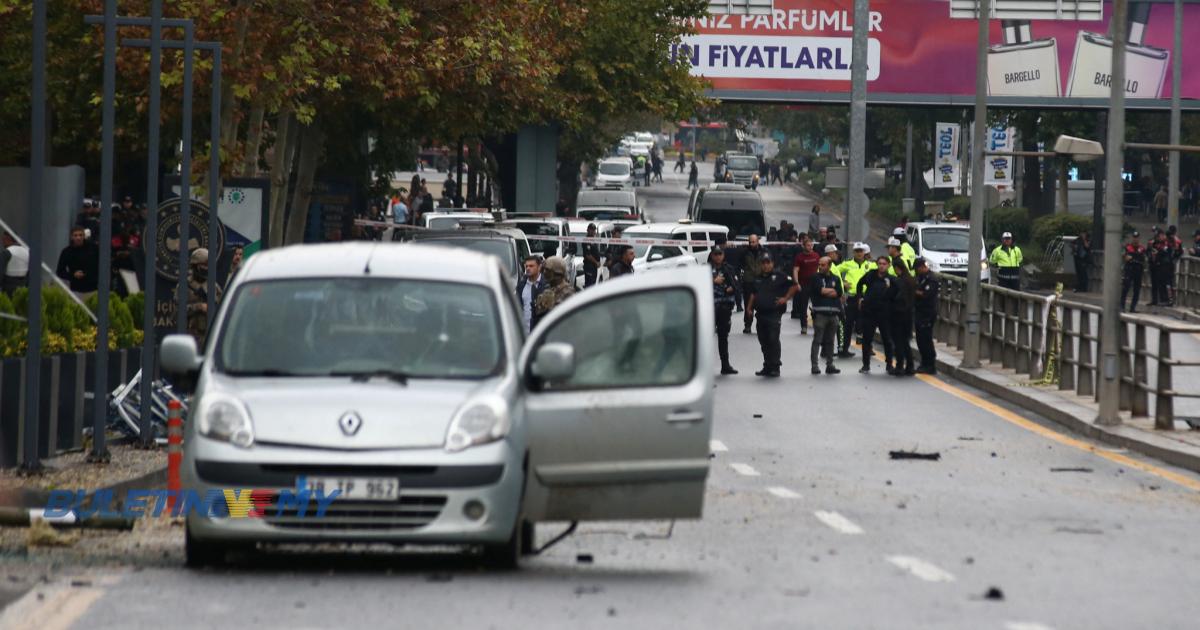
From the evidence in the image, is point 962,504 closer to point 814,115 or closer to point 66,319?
point 66,319

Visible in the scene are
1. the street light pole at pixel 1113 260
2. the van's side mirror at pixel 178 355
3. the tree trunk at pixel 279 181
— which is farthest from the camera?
the tree trunk at pixel 279 181

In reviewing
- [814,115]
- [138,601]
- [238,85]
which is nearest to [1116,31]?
[238,85]

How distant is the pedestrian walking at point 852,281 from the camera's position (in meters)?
33.2

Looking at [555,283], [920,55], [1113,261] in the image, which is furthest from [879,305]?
[920,55]

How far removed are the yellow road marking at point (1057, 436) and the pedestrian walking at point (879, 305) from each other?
743mm

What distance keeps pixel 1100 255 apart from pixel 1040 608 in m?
48.6

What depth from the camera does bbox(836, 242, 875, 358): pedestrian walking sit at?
109ft

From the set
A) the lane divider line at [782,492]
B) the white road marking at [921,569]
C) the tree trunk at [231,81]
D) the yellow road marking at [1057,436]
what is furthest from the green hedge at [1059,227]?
the white road marking at [921,569]

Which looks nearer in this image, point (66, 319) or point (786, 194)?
point (66, 319)

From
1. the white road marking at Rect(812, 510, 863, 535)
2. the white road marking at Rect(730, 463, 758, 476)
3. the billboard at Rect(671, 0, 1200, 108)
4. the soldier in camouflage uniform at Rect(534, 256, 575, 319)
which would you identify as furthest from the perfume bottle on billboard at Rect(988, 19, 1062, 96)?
the white road marking at Rect(812, 510, 863, 535)

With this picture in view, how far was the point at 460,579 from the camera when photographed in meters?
9.91

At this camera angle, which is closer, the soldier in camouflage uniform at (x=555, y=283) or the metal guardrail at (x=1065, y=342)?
the soldier in camouflage uniform at (x=555, y=283)

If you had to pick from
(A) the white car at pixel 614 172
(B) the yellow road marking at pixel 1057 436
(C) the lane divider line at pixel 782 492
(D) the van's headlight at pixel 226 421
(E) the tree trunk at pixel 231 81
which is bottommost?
(B) the yellow road marking at pixel 1057 436

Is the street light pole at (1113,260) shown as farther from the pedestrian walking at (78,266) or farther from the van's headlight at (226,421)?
the van's headlight at (226,421)
